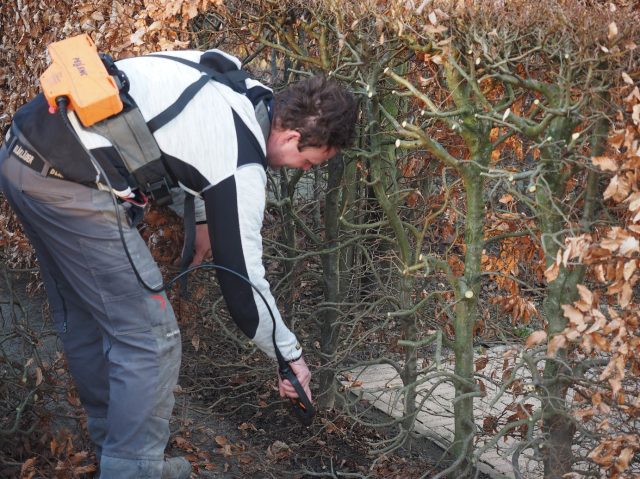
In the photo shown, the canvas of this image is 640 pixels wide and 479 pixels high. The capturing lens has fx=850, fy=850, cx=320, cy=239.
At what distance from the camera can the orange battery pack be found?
2791mm

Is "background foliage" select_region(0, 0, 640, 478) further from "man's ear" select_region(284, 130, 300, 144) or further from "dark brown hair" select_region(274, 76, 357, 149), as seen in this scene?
"man's ear" select_region(284, 130, 300, 144)

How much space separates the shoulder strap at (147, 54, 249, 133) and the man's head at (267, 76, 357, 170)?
16cm

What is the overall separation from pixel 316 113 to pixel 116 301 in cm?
97

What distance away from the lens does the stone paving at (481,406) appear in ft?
11.8

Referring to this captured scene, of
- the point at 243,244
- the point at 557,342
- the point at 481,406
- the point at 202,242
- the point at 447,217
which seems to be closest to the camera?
the point at 557,342

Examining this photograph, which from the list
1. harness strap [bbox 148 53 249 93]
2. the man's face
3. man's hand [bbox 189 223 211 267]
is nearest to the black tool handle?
man's hand [bbox 189 223 211 267]

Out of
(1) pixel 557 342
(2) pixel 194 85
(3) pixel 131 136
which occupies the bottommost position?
(1) pixel 557 342

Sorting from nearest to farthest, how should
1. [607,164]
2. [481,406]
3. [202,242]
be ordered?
1. [607,164]
2. [202,242]
3. [481,406]

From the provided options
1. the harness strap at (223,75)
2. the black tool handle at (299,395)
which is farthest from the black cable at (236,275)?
the harness strap at (223,75)

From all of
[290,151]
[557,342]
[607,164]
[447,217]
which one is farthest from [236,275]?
[447,217]

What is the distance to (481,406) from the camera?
474 centimetres

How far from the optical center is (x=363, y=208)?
479 centimetres

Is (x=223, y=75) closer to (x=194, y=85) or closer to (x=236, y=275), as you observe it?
(x=194, y=85)

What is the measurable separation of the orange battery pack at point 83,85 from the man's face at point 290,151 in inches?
23.5
